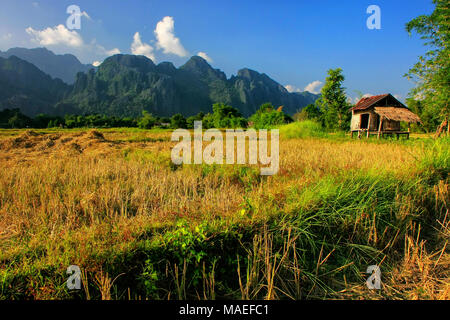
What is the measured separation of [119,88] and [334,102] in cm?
10801

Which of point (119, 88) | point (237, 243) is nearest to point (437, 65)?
point (237, 243)

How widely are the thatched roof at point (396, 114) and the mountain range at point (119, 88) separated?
84.7 metres

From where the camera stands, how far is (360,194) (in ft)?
9.89

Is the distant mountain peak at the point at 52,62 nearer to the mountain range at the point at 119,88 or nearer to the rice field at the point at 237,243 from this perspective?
the mountain range at the point at 119,88

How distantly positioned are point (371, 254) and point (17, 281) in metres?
3.52

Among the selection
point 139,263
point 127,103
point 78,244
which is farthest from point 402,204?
point 127,103

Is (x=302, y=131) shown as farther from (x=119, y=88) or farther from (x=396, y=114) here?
(x=119, y=88)

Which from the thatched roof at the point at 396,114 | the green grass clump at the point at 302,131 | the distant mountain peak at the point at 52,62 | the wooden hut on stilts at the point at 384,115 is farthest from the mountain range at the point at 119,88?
the thatched roof at the point at 396,114

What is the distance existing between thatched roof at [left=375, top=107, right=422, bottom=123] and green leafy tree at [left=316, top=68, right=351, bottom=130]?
9.93 m

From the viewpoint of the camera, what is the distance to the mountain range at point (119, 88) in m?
84.2

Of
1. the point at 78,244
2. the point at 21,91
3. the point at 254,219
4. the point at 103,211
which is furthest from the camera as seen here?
the point at 21,91

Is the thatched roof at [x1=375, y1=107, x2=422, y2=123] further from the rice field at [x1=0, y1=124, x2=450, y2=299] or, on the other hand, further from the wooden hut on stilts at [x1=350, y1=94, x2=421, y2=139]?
the rice field at [x1=0, y1=124, x2=450, y2=299]

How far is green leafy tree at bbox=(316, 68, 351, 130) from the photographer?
2620 cm

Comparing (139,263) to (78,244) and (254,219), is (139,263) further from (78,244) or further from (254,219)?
(254,219)
